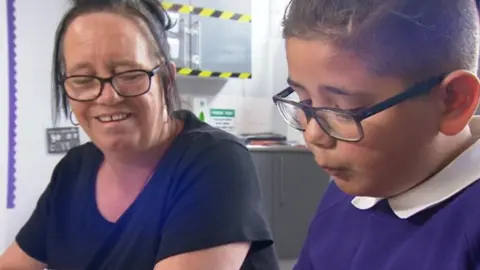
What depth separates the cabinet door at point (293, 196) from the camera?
3160 mm

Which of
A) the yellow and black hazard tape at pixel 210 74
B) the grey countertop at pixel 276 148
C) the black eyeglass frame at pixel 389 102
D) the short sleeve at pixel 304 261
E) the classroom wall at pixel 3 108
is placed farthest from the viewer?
the yellow and black hazard tape at pixel 210 74

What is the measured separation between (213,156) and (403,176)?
50 cm

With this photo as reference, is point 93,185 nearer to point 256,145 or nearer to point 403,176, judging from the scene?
point 403,176

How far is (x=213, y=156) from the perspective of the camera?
1.10 meters

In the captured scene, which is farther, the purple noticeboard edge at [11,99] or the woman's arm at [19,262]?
the purple noticeboard edge at [11,99]

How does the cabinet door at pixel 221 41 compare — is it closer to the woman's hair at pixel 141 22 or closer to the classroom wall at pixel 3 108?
the classroom wall at pixel 3 108

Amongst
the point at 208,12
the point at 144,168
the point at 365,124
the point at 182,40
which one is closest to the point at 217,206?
the point at 144,168

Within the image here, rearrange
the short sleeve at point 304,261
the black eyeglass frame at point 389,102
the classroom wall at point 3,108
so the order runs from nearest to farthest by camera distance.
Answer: the black eyeglass frame at point 389,102 < the short sleeve at point 304,261 < the classroom wall at point 3,108

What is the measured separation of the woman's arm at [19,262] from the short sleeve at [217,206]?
0.38 meters

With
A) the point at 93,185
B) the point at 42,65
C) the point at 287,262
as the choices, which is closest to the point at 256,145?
the point at 287,262

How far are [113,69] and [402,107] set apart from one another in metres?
0.61

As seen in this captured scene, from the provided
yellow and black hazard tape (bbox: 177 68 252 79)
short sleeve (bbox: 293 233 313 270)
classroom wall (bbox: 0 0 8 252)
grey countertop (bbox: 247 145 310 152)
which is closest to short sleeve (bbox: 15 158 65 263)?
short sleeve (bbox: 293 233 313 270)

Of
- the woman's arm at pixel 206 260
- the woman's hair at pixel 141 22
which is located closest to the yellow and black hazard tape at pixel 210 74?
the woman's hair at pixel 141 22

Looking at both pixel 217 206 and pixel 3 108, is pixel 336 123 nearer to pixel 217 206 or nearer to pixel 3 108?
pixel 217 206
